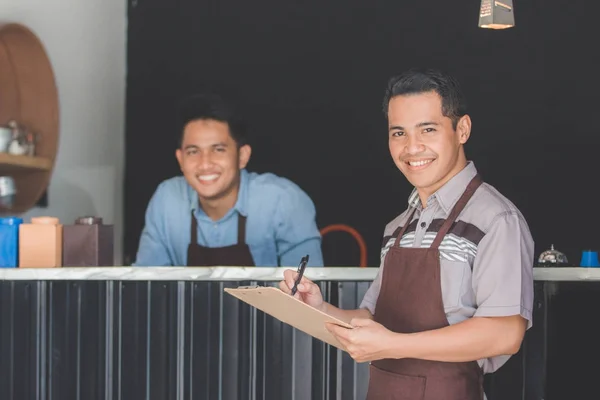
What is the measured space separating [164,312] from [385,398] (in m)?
0.84

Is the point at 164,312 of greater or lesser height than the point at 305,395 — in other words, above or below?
above

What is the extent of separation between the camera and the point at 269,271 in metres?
2.62

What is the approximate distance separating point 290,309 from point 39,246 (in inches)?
45.5

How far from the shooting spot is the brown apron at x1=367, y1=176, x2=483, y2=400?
6.57 feet

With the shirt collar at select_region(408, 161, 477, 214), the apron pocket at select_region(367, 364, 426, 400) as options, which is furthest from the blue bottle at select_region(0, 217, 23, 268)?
the shirt collar at select_region(408, 161, 477, 214)

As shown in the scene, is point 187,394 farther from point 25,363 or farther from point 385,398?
point 385,398

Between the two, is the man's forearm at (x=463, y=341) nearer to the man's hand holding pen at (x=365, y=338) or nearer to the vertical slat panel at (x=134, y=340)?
the man's hand holding pen at (x=365, y=338)

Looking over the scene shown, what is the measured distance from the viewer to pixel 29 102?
383 cm

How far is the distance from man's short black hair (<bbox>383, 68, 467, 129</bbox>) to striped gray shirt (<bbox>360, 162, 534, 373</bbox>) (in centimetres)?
13

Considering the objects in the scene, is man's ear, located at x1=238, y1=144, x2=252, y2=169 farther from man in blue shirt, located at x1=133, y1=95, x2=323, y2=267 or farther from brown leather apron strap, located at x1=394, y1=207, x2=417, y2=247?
brown leather apron strap, located at x1=394, y1=207, x2=417, y2=247

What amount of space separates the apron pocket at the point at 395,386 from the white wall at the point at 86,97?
221cm

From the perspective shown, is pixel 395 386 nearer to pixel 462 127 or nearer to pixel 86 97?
pixel 462 127

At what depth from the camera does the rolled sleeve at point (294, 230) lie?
11.5 ft

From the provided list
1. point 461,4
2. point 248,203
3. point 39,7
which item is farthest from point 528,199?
point 39,7
